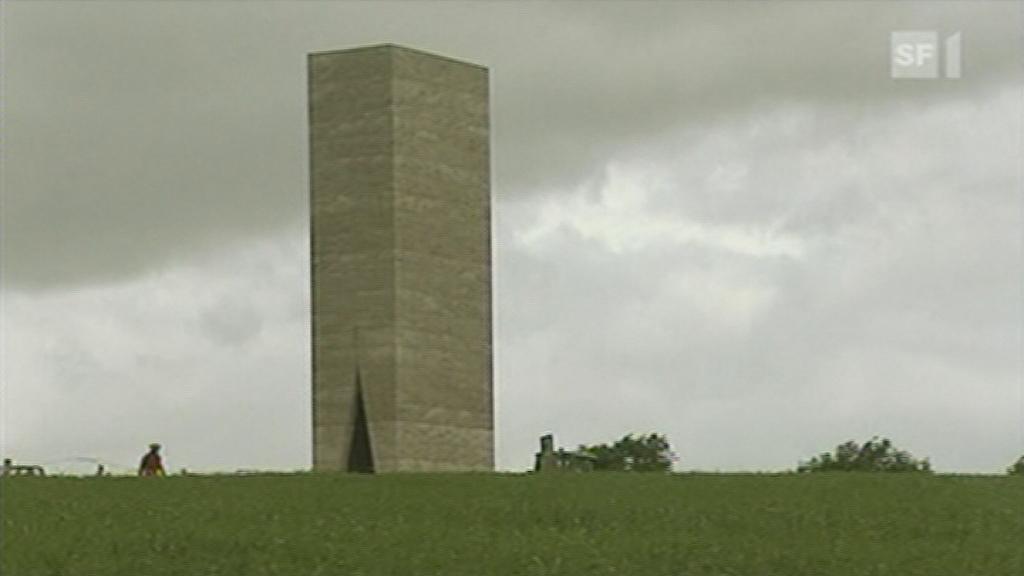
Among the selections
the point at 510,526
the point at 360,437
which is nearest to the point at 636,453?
the point at 360,437

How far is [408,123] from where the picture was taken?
52.6 metres

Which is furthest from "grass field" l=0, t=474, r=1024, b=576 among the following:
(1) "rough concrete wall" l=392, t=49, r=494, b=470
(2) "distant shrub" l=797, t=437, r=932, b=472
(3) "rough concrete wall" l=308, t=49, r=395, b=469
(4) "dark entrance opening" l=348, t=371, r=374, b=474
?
(2) "distant shrub" l=797, t=437, r=932, b=472

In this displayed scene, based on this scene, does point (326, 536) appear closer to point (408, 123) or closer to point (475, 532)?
point (475, 532)

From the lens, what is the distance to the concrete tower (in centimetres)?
5244

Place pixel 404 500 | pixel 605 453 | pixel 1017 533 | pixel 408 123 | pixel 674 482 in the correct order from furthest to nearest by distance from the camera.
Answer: pixel 605 453
pixel 408 123
pixel 674 482
pixel 404 500
pixel 1017 533

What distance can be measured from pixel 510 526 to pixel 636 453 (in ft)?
261

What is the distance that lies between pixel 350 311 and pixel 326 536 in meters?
28.4

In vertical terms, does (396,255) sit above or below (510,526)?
above

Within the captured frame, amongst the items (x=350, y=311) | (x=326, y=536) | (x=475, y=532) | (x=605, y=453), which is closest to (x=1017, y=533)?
(x=475, y=532)

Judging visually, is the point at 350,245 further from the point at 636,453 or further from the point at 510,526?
the point at 636,453

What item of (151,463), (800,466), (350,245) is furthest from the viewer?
(800,466)

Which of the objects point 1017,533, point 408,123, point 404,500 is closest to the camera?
point 1017,533

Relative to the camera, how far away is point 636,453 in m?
105

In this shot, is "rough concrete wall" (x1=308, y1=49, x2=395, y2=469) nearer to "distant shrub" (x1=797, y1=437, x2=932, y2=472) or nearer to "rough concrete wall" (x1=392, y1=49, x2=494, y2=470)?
"rough concrete wall" (x1=392, y1=49, x2=494, y2=470)
